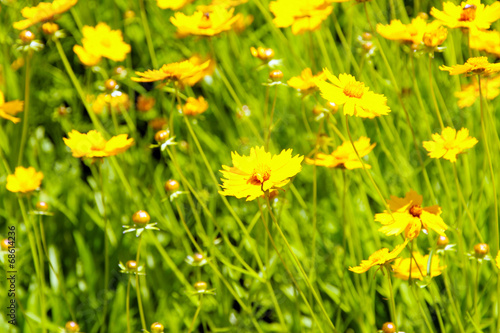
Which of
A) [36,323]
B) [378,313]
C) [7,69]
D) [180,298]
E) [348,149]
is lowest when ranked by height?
[378,313]

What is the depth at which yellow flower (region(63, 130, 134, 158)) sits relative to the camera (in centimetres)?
94

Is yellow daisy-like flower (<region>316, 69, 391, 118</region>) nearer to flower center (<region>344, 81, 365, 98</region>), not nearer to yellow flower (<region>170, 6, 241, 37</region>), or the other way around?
flower center (<region>344, 81, 365, 98</region>)

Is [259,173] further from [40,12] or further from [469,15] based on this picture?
[40,12]

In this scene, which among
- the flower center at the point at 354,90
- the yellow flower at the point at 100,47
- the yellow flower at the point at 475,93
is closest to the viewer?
the flower center at the point at 354,90

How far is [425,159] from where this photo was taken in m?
1.45

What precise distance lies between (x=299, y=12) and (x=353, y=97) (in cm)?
48

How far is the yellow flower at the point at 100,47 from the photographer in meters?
1.32

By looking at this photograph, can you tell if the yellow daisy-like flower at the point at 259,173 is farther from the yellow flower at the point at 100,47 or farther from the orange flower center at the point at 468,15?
the yellow flower at the point at 100,47

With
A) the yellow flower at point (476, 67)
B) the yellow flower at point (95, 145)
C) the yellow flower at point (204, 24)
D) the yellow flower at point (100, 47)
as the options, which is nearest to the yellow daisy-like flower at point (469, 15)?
the yellow flower at point (476, 67)

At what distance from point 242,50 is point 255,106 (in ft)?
1.16

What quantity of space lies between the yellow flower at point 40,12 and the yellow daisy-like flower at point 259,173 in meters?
0.63

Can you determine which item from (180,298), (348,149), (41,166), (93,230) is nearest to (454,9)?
(348,149)

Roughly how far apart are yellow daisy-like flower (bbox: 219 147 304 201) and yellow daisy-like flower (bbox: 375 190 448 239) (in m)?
0.14

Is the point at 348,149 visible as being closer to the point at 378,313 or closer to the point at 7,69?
the point at 378,313
